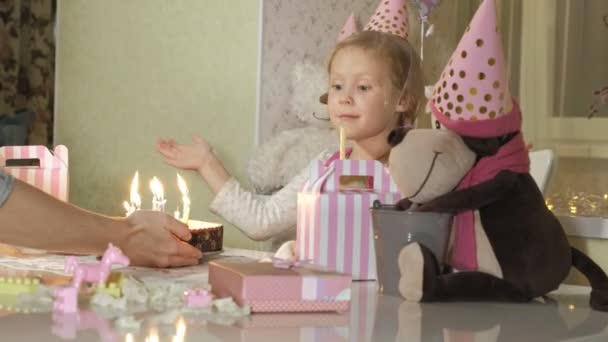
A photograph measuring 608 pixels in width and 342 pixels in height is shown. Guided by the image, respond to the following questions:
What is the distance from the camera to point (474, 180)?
958 mm

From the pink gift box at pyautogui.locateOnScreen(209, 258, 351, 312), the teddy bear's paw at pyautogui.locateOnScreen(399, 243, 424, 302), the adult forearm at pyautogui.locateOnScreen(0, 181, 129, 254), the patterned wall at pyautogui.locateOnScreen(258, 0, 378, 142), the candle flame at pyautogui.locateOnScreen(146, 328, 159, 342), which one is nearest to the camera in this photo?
the candle flame at pyautogui.locateOnScreen(146, 328, 159, 342)

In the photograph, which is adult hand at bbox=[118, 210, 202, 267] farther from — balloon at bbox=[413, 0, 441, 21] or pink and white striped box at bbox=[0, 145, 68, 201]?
balloon at bbox=[413, 0, 441, 21]

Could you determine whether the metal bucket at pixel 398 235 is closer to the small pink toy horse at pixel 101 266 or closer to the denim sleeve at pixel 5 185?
the small pink toy horse at pixel 101 266

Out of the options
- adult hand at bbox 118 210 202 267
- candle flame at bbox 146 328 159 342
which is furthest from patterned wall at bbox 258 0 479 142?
candle flame at bbox 146 328 159 342

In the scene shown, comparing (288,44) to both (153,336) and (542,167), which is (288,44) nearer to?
(542,167)

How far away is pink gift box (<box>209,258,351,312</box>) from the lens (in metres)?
0.78

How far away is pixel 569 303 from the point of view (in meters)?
1.00

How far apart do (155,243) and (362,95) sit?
49cm

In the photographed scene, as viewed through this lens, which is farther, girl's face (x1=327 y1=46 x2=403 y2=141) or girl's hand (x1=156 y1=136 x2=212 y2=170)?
girl's hand (x1=156 y1=136 x2=212 y2=170)

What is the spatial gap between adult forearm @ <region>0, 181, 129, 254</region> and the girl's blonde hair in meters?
0.53

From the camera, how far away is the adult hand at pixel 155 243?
1201 mm

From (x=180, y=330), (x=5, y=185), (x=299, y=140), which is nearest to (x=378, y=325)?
(x=180, y=330)

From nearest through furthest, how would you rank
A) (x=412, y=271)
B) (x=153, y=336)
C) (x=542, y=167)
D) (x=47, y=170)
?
(x=153, y=336) → (x=412, y=271) → (x=542, y=167) → (x=47, y=170)

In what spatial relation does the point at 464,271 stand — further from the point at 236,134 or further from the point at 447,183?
the point at 236,134
